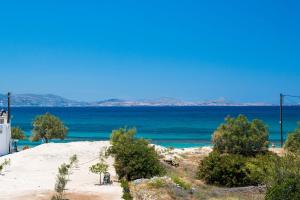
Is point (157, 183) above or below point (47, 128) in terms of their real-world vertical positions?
below

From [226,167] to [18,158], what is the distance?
14.8 m

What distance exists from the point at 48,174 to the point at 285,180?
16.5 m

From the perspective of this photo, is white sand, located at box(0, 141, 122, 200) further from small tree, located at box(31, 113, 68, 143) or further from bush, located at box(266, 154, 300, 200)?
small tree, located at box(31, 113, 68, 143)

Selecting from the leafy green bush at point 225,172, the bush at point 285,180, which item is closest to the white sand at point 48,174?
the leafy green bush at point 225,172

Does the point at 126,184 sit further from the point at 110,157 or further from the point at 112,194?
the point at 110,157

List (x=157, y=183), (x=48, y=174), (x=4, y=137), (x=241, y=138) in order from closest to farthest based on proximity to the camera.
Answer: (x=157, y=183)
(x=48, y=174)
(x=241, y=138)
(x=4, y=137)

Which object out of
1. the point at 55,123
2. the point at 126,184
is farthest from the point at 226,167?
the point at 55,123

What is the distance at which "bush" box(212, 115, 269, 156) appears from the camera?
3684 centimetres

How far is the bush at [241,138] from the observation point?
121 ft

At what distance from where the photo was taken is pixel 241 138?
Result: 3666cm

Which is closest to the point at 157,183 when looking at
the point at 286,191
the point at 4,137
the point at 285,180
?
the point at 285,180

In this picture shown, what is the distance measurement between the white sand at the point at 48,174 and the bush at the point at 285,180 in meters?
7.03

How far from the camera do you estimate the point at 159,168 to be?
2783cm

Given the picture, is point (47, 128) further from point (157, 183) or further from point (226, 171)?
point (157, 183)
